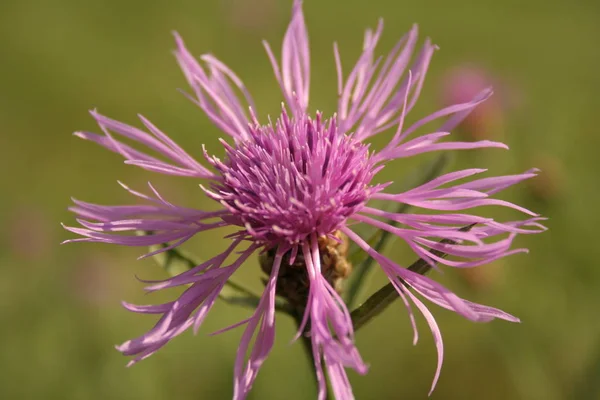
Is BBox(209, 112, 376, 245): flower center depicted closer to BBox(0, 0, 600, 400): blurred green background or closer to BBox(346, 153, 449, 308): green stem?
BBox(346, 153, 449, 308): green stem

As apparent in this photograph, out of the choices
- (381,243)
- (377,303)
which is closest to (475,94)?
(381,243)

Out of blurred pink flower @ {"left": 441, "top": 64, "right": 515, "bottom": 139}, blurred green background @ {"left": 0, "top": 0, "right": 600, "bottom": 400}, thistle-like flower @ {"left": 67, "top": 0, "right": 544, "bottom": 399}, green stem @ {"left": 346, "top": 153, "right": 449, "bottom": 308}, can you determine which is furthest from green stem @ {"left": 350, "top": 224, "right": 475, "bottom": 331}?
blurred pink flower @ {"left": 441, "top": 64, "right": 515, "bottom": 139}

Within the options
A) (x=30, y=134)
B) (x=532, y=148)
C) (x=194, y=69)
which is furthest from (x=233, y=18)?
(x=194, y=69)

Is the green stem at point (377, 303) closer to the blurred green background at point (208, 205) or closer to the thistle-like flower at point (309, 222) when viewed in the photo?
the thistle-like flower at point (309, 222)

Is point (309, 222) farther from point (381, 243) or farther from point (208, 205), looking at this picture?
point (208, 205)

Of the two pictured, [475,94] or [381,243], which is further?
[475,94]
